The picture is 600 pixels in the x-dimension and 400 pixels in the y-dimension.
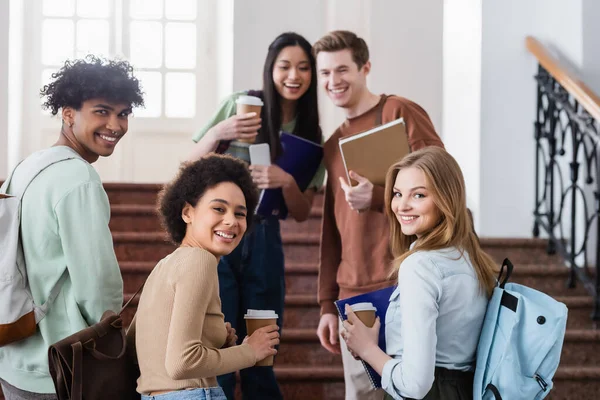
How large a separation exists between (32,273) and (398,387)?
88cm

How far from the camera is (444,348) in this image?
6.16 feet

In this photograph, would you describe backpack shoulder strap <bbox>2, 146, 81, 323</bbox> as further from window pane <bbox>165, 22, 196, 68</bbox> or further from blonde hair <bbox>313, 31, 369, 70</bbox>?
window pane <bbox>165, 22, 196, 68</bbox>

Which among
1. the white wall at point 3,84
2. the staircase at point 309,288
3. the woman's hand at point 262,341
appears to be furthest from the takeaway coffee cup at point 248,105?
the white wall at point 3,84

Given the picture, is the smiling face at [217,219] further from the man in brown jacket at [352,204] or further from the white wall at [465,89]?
the white wall at [465,89]

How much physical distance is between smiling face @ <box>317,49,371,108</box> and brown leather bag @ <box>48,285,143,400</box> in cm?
120

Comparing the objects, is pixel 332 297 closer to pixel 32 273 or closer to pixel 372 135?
pixel 372 135

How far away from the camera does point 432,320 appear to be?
1772 millimetres

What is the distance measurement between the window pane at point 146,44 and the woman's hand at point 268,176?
466cm

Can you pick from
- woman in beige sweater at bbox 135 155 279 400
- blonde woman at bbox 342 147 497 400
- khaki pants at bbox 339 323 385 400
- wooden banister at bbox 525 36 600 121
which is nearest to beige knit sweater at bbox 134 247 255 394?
woman in beige sweater at bbox 135 155 279 400

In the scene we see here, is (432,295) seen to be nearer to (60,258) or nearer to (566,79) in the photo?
(60,258)

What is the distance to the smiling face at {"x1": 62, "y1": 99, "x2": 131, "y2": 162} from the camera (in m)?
2.06

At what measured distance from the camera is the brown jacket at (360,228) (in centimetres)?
262

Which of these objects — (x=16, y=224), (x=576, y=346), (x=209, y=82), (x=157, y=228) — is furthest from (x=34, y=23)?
(x=16, y=224)

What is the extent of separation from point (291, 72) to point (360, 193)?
0.59 m
